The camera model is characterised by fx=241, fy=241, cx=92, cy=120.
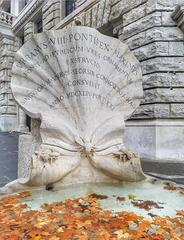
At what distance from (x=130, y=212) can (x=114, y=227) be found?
1.12 feet

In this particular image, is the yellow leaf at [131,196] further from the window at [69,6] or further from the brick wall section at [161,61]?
the window at [69,6]

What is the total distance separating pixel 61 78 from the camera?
124 inches

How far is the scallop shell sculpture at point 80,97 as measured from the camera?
292 centimetres

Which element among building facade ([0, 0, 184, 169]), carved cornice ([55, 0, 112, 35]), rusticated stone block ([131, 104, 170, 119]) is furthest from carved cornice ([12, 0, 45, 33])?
rusticated stone block ([131, 104, 170, 119])

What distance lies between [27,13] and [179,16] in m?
10.9

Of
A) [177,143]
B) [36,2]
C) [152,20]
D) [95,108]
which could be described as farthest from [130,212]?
[36,2]

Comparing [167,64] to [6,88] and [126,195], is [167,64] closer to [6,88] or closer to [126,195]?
[126,195]

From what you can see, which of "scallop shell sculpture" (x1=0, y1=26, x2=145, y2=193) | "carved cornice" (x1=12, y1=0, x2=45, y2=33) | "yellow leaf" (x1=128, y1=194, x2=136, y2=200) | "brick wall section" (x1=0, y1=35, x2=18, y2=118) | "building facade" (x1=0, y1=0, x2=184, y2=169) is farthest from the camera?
"brick wall section" (x1=0, y1=35, x2=18, y2=118)

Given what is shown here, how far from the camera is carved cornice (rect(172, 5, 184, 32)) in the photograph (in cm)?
576

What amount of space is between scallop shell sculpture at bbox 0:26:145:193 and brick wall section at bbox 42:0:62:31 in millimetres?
8911

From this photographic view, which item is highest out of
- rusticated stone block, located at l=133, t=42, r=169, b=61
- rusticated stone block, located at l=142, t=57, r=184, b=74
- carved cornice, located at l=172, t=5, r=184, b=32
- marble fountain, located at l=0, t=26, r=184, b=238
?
carved cornice, located at l=172, t=5, r=184, b=32

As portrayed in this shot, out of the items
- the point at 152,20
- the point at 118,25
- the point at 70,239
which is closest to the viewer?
the point at 70,239

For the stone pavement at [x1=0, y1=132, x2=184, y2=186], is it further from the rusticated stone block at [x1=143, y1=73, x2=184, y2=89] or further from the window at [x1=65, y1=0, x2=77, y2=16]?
the window at [x1=65, y1=0, x2=77, y2=16]

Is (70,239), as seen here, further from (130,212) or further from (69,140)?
(69,140)
